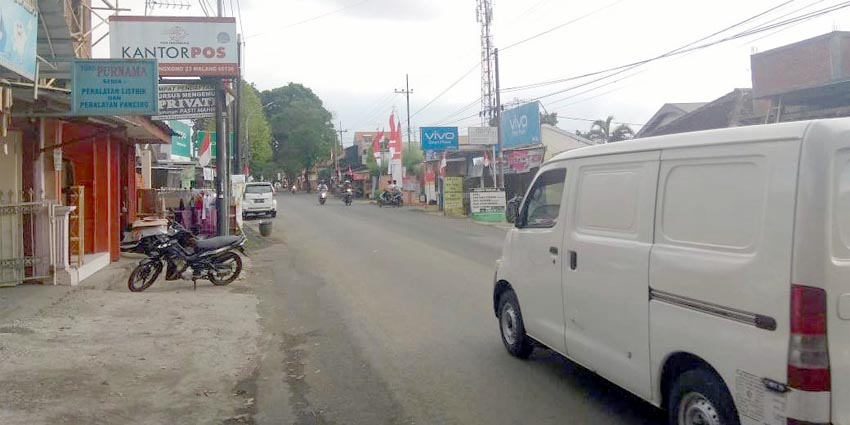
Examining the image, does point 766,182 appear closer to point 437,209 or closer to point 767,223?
point 767,223

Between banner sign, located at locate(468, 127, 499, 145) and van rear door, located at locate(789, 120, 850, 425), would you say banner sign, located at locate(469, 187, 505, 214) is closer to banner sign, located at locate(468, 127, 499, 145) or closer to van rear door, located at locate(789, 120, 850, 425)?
banner sign, located at locate(468, 127, 499, 145)

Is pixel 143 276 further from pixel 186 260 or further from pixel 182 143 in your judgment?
pixel 182 143

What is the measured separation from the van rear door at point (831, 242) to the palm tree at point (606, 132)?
39646mm

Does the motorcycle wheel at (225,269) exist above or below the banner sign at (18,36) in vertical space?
below

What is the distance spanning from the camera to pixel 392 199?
45.7 metres

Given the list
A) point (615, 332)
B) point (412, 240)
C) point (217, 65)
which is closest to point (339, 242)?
point (412, 240)

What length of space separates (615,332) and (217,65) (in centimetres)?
1471

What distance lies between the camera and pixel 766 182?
3.83 metres

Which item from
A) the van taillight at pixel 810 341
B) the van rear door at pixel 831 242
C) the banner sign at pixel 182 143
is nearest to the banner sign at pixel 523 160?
the banner sign at pixel 182 143

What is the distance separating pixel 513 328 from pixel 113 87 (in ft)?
23.0

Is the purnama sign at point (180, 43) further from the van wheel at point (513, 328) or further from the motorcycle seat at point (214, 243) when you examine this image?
the van wheel at point (513, 328)

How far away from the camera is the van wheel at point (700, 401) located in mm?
4020

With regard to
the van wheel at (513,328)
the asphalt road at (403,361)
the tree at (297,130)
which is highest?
the tree at (297,130)

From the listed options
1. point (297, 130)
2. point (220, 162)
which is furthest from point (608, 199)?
point (297, 130)
